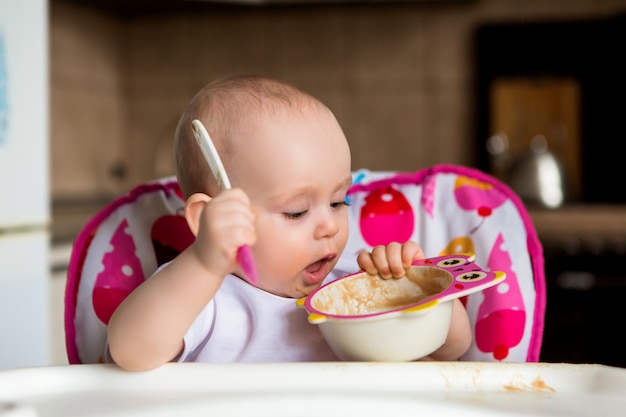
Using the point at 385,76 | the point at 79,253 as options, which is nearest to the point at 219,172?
the point at 79,253

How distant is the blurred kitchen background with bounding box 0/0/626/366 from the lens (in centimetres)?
299

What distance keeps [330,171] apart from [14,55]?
3.40 feet

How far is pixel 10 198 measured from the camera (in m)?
1.70

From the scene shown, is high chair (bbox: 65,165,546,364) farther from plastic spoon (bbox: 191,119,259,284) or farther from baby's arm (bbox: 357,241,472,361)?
plastic spoon (bbox: 191,119,259,284)

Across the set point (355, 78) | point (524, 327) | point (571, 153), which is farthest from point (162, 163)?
point (524, 327)

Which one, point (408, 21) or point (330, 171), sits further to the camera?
point (408, 21)

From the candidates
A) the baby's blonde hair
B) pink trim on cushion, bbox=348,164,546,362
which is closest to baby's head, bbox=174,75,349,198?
the baby's blonde hair

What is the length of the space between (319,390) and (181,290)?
0.50 feet

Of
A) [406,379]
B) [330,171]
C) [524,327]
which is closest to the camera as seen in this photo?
[406,379]

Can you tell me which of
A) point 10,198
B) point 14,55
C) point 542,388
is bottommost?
point 542,388

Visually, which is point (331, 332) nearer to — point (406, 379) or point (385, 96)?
point (406, 379)

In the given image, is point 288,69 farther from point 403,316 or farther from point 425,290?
point 403,316

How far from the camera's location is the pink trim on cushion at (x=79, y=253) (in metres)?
1.06

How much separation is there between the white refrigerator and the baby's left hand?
102 centimetres
